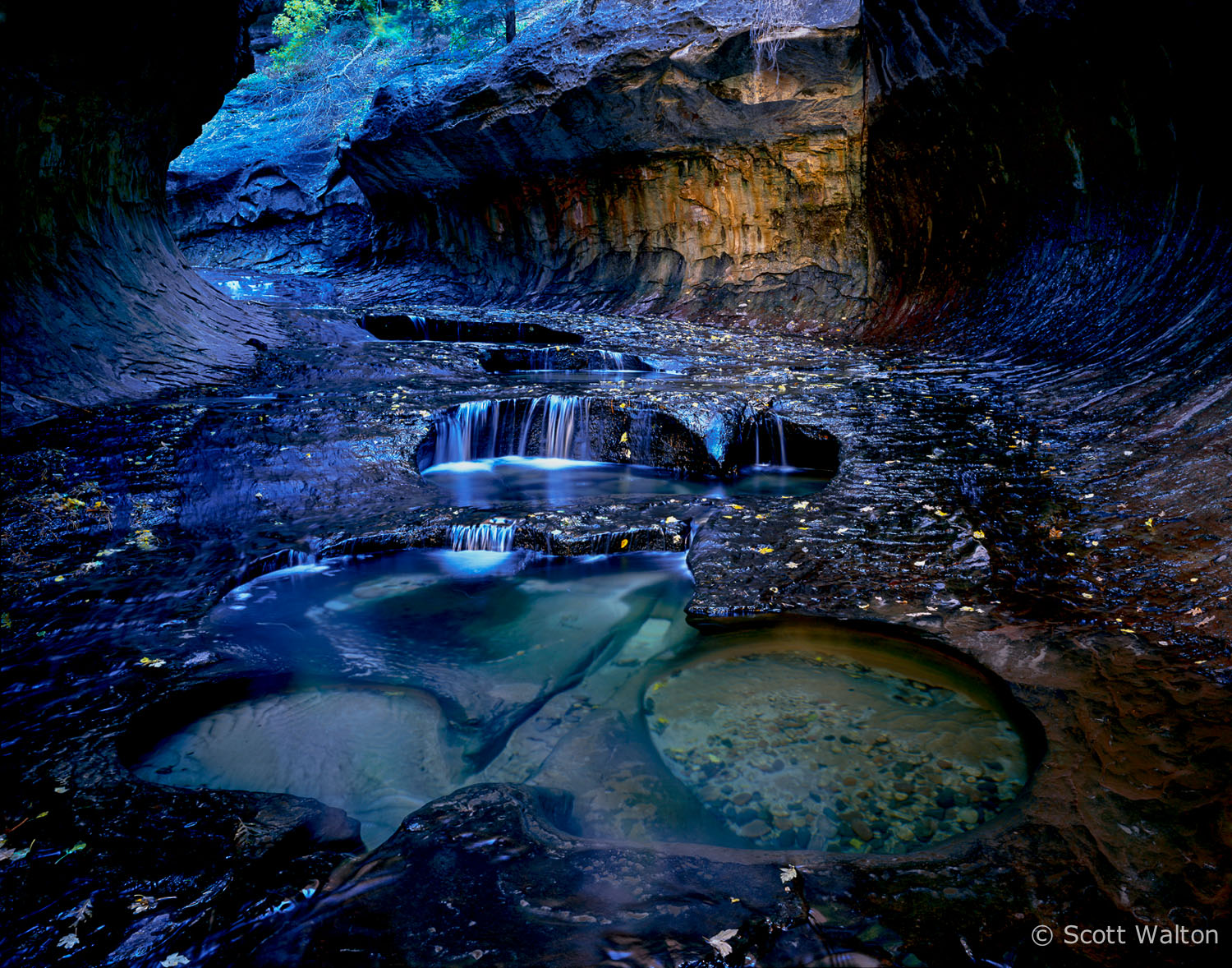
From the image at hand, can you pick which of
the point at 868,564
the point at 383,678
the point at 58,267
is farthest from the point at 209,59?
the point at 868,564

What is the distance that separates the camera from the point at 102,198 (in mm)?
6730

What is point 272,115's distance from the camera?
1920 centimetres

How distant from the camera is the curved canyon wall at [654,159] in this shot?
1026cm

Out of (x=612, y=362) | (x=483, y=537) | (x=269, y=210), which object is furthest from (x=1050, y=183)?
(x=269, y=210)

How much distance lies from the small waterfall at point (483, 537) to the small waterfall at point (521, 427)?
2060mm

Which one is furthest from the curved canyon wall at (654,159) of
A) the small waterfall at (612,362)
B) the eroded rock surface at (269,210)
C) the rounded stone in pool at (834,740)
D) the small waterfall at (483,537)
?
the rounded stone in pool at (834,740)

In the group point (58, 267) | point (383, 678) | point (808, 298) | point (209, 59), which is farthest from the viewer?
point (808, 298)

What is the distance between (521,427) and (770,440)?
2056mm

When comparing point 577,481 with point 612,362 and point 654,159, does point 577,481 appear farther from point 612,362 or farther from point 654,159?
point 654,159

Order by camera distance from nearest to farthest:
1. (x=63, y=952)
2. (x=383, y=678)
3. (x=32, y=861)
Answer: (x=63, y=952) < (x=32, y=861) < (x=383, y=678)

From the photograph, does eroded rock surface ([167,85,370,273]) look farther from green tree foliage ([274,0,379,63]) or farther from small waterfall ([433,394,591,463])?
small waterfall ([433,394,591,463])

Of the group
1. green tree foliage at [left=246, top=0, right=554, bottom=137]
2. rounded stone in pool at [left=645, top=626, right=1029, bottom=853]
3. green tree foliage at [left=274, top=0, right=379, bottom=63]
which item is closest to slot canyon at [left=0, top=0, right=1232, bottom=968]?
rounded stone in pool at [left=645, top=626, right=1029, bottom=853]

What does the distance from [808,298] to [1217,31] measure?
594 cm

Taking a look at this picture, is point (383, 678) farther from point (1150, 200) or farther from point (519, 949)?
point (1150, 200)
